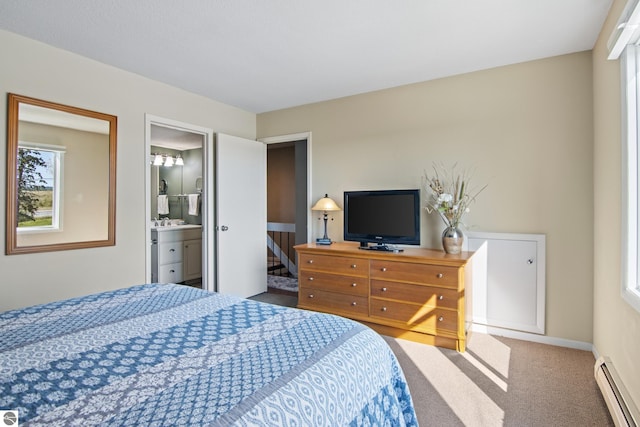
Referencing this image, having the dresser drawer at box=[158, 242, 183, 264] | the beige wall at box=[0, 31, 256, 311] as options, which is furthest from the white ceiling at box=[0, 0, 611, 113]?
the dresser drawer at box=[158, 242, 183, 264]

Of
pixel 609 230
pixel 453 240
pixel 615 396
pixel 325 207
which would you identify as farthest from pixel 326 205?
pixel 615 396

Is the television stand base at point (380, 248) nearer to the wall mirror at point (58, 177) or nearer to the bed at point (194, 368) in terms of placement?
the bed at point (194, 368)

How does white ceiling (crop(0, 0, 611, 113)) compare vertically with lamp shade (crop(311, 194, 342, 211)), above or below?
above

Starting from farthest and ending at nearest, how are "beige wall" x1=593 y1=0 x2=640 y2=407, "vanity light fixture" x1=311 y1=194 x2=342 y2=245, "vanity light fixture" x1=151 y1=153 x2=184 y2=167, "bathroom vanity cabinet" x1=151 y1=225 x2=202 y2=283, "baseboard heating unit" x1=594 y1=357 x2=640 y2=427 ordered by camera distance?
"vanity light fixture" x1=151 y1=153 x2=184 y2=167, "bathroom vanity cabinet" x1=151 y1=225 x2=202 y2=283, "vanity light fixture" x1=311 y1=194 x2=342 y2=245, "beige wall" x1=593 y1=0 x2=640 y2=407, "baseboard heating unit" x1=594 y1=357 x2=640 y2=427

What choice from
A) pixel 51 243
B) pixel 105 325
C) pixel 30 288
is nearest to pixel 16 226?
pixel 51 243

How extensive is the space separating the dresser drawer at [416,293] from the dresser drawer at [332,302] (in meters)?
0.18

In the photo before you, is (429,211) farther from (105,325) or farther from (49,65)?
(49,65)

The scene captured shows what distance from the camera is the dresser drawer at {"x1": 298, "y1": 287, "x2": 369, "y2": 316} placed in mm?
3264

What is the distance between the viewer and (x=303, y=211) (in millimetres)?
5031

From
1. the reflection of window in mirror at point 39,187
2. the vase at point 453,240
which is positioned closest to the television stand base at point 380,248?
the vase at point 453,240

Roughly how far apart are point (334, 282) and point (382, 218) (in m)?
0.81

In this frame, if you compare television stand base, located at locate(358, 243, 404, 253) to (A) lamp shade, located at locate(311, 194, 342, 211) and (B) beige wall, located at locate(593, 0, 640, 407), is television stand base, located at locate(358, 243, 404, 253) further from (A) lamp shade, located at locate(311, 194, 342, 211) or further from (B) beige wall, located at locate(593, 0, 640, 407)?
(B) beige wall, located at locate(593, 0, 640, 407)

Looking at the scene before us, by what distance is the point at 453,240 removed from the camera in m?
3.00

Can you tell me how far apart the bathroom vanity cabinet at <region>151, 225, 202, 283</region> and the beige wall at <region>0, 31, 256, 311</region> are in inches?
50.8
